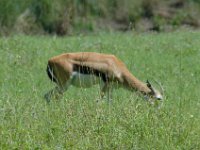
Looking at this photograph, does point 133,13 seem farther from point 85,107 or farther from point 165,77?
point 85,107

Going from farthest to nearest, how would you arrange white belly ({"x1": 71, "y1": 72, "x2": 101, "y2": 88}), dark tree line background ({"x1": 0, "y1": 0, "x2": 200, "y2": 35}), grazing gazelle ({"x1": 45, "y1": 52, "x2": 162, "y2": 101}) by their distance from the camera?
dark tree line background ({"x1": 0, "y1": 0, "x2": 200, "y2": 35})
grazing gazelle ({"x1": 45, "y1": 52, "x2": 162, "y2": 101})
white belly ({"x1": 71, "y1": 72, "x2": 101, "y2": 88})

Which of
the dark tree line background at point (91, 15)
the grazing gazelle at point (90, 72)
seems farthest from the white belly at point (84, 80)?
the dark tree line background at point (91, 15)

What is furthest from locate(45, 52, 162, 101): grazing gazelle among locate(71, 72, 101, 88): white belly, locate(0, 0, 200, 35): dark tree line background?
locate(0, 0, 200, 35): dark tree line background

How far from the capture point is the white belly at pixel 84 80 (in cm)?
911

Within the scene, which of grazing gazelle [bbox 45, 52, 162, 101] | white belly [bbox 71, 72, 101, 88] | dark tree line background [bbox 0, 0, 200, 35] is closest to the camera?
white belly [bbox 71, 72, 101, 88]

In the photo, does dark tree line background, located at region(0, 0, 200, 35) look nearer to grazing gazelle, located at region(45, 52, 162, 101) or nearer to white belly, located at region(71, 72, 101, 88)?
grazing gazelle, located at region(45, 52, 162, 101)

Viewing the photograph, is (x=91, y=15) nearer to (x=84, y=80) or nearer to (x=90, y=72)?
(x=90, y=72)

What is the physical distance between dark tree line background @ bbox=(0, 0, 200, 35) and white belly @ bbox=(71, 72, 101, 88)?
17783mm

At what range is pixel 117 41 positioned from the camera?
1823 cm

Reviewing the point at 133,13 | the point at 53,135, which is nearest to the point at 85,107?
the point at 53,135

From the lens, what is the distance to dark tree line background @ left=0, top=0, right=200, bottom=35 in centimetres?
2870

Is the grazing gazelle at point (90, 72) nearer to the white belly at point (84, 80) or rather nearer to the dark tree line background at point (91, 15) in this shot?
the white belly at point (84, 80)

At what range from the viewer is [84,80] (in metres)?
9.32

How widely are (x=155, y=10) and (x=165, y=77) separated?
24.6m
